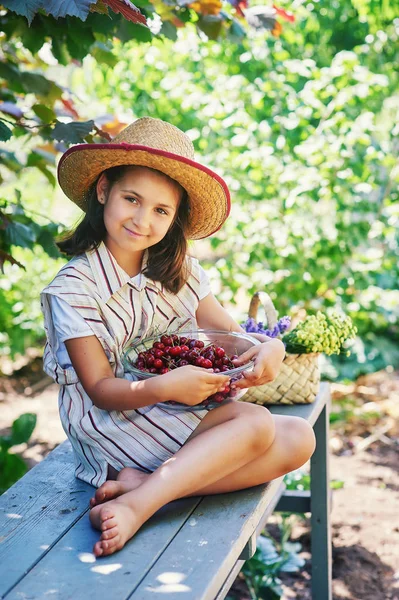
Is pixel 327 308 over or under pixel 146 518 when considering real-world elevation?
over

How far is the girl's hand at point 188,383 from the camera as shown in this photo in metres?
1.76

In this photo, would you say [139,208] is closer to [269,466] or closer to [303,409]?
Answer: [269,466]

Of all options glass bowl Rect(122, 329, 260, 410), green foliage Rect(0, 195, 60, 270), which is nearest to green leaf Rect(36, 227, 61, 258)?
green foliage Rect(0, 195, 60, 270)

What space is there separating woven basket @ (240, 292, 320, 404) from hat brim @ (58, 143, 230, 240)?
394 mm

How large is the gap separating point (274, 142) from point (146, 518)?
114 inches

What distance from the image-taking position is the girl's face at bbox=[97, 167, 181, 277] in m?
2.01

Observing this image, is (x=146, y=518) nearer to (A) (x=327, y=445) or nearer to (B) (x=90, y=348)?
(B) (x=90, y=348)

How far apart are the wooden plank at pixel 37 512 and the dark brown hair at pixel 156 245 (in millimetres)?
603

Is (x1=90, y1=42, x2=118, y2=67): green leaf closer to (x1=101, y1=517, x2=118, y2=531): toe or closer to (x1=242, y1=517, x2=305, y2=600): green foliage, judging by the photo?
(x1=101, y1=517, x2=118, y2=531): toe

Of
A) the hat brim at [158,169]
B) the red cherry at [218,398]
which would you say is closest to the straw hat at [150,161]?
the hat brim at [158,169]

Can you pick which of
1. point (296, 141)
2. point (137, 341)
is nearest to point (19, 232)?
point (137, 341)

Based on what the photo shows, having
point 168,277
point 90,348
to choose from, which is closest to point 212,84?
point 168,277

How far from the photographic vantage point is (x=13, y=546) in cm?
159

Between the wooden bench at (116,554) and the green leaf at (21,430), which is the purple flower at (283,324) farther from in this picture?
the green leaf at (21,430)
